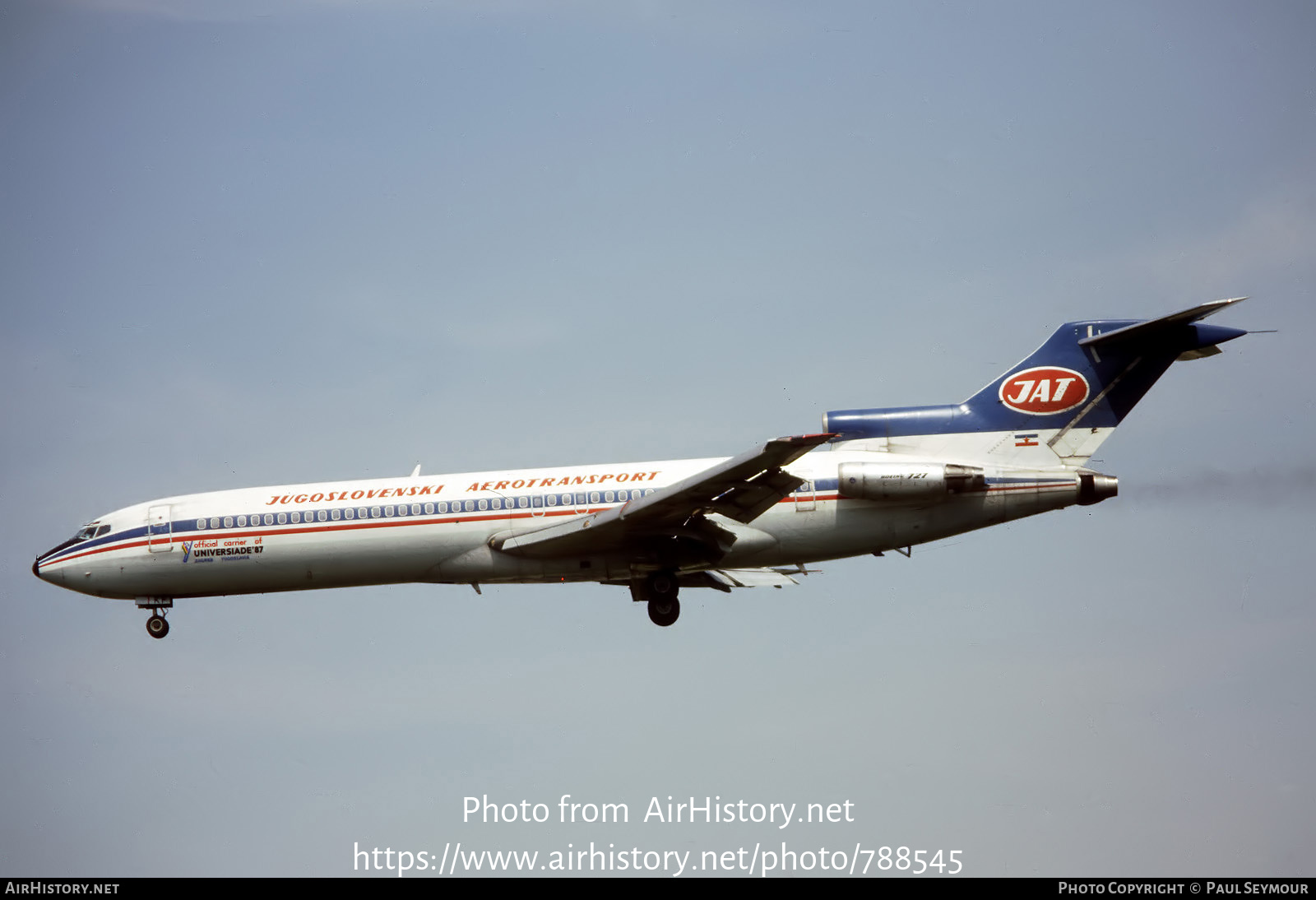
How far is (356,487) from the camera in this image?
3397cm

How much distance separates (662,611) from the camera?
33656 millimetres

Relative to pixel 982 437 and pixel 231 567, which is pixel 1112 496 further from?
pixel 231 567

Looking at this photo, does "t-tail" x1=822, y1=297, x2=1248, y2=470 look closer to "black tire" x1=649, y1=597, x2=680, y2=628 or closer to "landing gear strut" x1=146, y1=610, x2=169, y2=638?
"black tire" x1=649, y1=597, x2=680, y2=628

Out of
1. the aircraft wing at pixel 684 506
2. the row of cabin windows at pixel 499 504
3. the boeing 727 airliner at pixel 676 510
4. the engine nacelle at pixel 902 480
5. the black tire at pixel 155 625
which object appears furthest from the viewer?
the black tire at pixel 155 625

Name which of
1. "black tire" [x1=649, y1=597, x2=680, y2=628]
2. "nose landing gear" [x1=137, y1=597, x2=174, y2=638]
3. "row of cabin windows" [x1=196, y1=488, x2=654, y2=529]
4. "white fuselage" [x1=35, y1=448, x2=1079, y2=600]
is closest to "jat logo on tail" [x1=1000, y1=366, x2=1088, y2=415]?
"white fuselage" [x1=35, y1=448, x2=1079, y2=600]

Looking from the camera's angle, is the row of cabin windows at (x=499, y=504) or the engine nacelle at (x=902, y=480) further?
the row of cabin windows at (x=499, y=504)

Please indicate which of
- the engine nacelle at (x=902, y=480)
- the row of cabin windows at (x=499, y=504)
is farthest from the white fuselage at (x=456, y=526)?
the engine nacelle at (x=902, y=480)

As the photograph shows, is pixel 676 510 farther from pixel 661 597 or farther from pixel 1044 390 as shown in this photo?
pixel 1044 390

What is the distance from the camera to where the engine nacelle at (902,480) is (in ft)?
105

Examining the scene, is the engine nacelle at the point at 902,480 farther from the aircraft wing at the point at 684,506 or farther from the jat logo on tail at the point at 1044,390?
the jat logo on tail at the point at 1044,390

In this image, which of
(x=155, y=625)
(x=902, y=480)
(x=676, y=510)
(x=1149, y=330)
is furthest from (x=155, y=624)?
(x=1149, y=330)

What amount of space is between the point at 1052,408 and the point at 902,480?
14.7 feet

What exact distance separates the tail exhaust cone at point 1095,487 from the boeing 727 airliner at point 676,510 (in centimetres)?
4

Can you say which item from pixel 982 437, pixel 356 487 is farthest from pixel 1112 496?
pixel 356 487
